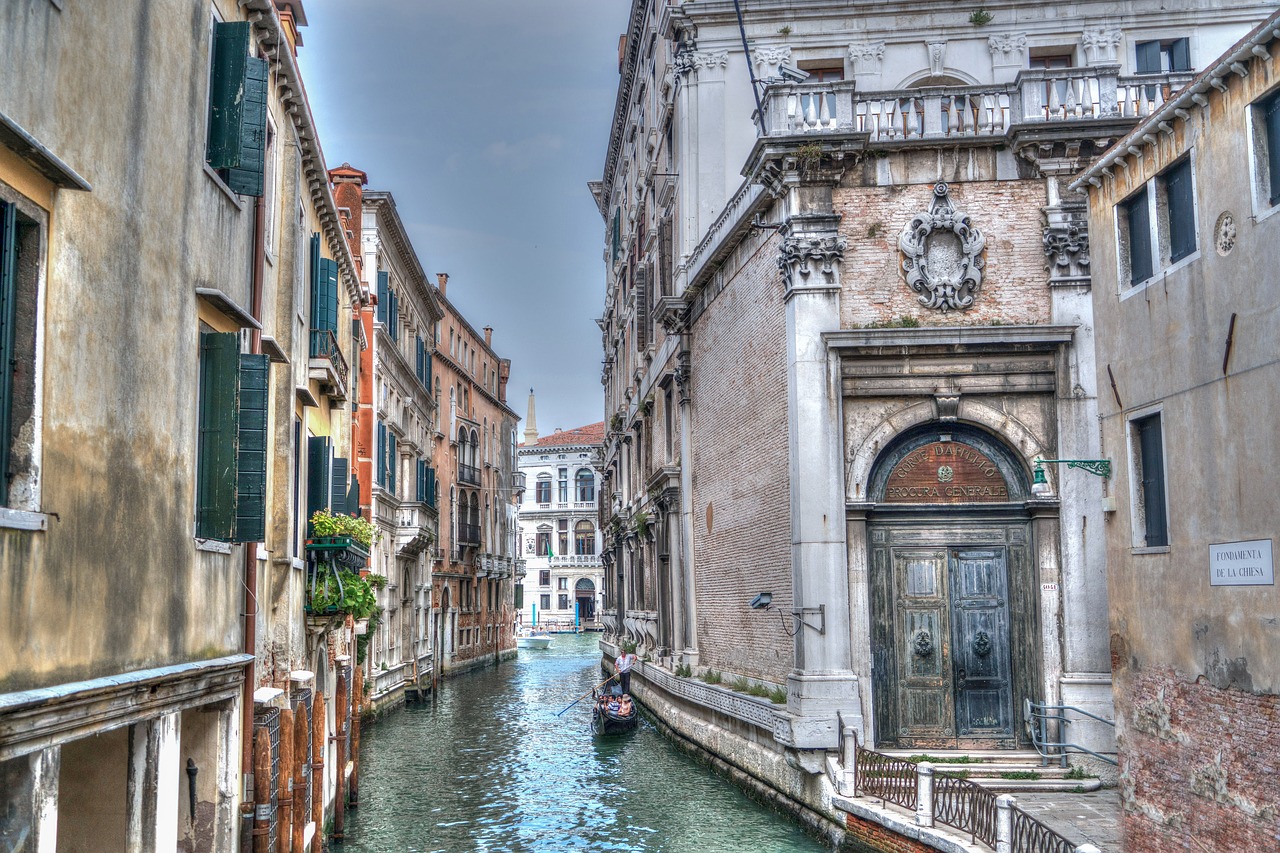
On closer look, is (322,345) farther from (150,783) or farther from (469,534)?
(469,534)

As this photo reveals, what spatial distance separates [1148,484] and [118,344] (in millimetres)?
8189

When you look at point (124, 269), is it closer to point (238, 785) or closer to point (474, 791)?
point (238, 785)

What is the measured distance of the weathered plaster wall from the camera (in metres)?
6.39

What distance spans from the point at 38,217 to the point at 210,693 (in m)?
4.26

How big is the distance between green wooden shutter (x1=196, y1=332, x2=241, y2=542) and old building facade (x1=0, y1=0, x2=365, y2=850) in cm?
2

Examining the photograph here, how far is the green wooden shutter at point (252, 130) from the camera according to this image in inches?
384

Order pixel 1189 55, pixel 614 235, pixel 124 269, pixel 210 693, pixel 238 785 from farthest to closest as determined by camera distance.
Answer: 1. pixel 614 235
2. pixel 1189 55
3. pixel 238 785
4. pixel 210 693
5. pixel 124 269

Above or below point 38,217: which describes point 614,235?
above

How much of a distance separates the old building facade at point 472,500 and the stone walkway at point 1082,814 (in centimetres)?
2726

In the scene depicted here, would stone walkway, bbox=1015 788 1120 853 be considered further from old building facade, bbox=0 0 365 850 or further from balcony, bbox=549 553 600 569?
balcony, bbox=549 553 600 569

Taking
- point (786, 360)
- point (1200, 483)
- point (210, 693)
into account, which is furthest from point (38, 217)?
point (786, 360)

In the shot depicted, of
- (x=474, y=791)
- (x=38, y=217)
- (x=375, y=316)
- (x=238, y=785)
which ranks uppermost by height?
(x=375, y=316)

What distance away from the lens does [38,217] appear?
6.34 meters

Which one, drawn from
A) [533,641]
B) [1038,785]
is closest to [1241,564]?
[1038,785]
